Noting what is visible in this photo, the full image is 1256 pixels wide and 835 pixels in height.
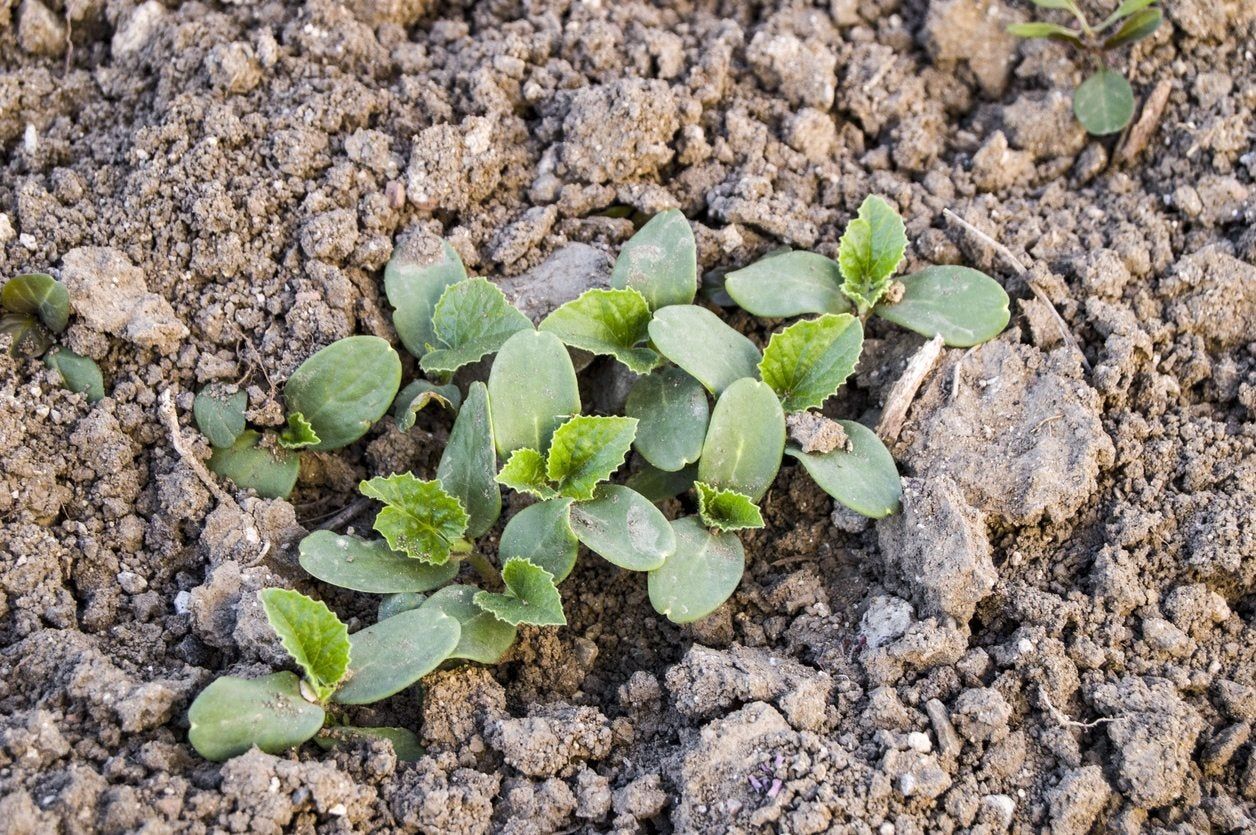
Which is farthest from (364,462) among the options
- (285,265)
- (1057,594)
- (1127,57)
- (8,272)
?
(1127,57)

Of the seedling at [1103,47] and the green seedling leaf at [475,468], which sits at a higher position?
the seedling at [1103,47]

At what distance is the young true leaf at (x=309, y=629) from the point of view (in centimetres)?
A: 239

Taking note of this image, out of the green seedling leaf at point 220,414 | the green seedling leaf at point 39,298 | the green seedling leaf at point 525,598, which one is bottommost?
the green seedling leaf at point 525,598

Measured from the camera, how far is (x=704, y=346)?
297cm

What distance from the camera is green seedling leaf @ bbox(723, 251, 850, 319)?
3078mm

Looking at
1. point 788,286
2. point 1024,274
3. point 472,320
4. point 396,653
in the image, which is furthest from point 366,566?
point 1024,274

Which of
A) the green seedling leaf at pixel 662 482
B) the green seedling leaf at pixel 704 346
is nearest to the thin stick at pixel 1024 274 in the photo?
the green seedling leaf at pixel 704 346

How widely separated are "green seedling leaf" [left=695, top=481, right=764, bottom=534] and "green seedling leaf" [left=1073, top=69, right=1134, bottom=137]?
171 centimetres

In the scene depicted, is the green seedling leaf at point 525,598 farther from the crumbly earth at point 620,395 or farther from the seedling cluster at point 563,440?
the crumbly earth at point 620,395

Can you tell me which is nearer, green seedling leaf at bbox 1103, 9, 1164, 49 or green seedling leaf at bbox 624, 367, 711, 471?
green seedling leaf at bbox 624, 367, 711, 471

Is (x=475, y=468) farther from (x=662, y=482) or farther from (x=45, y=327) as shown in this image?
(x=45, y=327)

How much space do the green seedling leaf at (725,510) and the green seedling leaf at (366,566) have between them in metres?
0.64

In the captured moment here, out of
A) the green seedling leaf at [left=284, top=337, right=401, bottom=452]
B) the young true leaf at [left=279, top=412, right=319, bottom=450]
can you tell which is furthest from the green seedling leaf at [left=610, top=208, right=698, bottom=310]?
the young true leaf at [left=279, top=412, right=319, bottom=450]

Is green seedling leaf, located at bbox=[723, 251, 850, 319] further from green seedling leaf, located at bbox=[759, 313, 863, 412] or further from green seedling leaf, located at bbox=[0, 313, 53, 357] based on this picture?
green seedling leaf, located at bbox=[0, 313, 53, 357]
